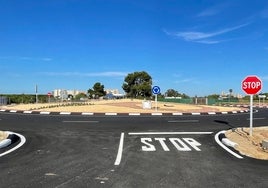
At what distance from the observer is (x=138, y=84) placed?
10350 cm

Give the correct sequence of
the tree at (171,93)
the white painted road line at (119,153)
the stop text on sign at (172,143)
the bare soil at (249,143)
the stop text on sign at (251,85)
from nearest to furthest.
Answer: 1. the white painted road line at (119,153)
2. the bare soil at (249,143)
3. the stop text on sign at (172,143)
4. the stop text on sign at (251,85)
5. the tree at (171,93)

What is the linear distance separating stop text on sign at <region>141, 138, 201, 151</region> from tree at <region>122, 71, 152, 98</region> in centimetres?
8610

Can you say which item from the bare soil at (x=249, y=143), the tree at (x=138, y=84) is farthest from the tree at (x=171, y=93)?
the bare soil at (x=249, y=143)

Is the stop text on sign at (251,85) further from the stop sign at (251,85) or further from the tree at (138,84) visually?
the tree at (138,84)

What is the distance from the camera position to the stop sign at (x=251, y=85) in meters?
13.9

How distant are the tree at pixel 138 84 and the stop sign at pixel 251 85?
84728 millimetres

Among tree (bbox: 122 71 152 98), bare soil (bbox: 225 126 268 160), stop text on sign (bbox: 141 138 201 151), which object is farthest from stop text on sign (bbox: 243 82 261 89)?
tree (bbox: 122 71 152 98)

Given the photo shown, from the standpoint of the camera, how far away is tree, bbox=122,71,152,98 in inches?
3925

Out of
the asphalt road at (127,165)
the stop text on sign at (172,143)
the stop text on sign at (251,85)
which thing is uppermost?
the stop text on sign at (251,85)

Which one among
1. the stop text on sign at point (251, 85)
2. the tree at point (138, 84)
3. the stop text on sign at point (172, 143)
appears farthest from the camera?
the tree at point (138, 84)

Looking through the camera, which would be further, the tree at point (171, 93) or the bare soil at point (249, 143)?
the tree at point (171, 93)

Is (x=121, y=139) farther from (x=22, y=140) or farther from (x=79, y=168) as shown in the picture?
(x=79, y=168)

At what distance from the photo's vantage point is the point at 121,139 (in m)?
13.0

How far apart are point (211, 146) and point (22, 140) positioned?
242 inches
